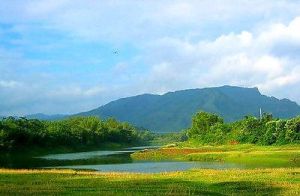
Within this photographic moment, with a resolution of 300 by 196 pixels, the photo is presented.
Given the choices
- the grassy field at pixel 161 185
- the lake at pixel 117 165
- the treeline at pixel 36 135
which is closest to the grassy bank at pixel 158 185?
the grassy field at pixel 161 185

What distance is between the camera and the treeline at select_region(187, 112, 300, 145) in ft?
408

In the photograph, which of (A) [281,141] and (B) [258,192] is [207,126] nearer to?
(A) [281,141]

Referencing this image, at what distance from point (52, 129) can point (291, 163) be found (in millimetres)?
102962

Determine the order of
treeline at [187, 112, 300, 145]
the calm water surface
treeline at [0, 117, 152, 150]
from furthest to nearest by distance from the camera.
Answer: treeline at [0, 117, 152, 150]
treeline at [187, 112, 300, 145]
the calm water surface

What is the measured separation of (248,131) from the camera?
5482 inches

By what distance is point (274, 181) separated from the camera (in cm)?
4669

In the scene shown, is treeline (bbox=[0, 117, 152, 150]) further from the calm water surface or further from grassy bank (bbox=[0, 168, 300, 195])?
grassy bank (bbox=[0, 168, 300, 195])

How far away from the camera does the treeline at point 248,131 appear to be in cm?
12444

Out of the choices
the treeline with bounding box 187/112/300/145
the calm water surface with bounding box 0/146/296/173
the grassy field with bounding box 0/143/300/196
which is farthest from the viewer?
the treeline with bounding box 187/112/300/145

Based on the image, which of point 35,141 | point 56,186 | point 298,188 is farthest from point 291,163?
point 35,141

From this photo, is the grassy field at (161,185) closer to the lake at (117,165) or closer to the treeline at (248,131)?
the lake at (117,165)

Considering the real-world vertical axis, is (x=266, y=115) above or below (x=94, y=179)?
above

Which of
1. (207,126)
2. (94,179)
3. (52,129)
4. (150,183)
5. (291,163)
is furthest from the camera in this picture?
(207,126)

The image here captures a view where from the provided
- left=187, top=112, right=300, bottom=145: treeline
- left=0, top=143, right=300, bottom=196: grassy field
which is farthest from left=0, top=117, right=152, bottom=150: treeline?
left=0, top=143, right=300, bottom=196: grassy field
